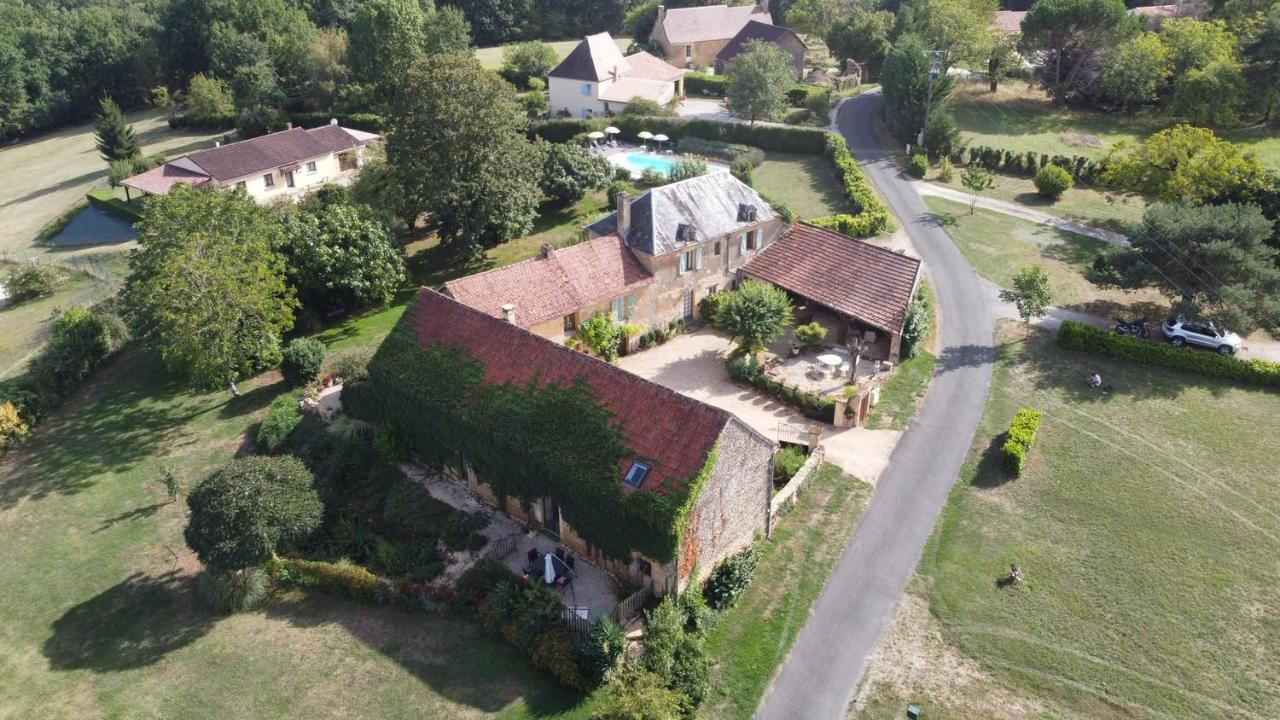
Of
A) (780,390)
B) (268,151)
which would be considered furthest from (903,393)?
(268,151)

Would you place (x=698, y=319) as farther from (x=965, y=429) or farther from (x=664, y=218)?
(x=965, y=429)

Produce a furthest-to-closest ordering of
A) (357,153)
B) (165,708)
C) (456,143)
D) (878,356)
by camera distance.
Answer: (357,153) → (456,143) → (878,356) → (165,708)

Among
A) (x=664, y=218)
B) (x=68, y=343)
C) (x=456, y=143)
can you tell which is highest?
(x=456, y=143)

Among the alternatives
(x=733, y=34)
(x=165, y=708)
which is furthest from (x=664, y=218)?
(x=733, y=34)

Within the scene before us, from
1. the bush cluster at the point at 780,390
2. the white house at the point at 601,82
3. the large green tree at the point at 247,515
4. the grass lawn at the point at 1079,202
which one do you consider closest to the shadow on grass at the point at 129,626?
the large green tree at the point at 247,515

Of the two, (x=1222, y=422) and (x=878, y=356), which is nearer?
(x=1222, y=422)

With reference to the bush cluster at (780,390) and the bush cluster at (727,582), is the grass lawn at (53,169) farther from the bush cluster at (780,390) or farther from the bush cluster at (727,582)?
the bush cluster at (727,582)

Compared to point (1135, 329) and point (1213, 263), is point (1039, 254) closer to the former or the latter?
point (1135, 329)
